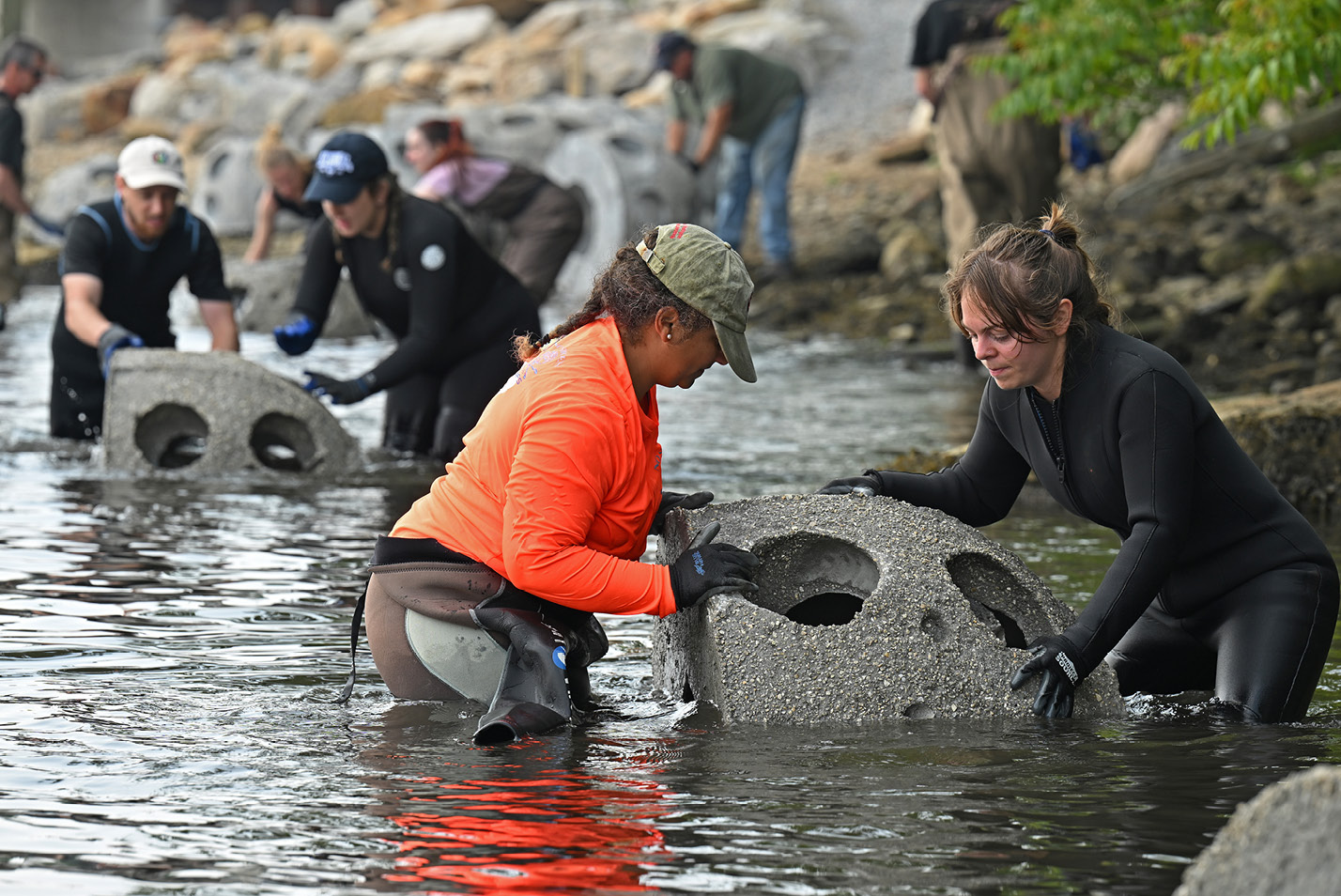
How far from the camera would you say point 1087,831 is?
3926 millimetres

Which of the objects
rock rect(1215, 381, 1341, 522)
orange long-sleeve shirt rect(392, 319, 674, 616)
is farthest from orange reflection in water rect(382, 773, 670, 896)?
rock rect(1215, 381, 1341, 522)

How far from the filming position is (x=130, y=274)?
913 cm

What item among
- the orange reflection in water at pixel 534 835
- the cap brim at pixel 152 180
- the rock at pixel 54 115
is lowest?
the orange reflection in water at pixel 534 835

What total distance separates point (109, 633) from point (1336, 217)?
45.8 feet

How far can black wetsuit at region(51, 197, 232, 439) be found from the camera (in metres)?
8.95

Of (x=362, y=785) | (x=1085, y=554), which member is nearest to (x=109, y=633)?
(x=362, y=785)

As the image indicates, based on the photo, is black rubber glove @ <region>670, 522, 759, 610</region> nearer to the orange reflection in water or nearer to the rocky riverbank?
the orange reflection in water

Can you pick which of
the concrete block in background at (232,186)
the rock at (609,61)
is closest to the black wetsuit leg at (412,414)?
the concrete block in background at (232,186)

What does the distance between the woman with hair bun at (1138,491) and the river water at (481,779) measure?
16cm

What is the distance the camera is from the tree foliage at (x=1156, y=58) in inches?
336

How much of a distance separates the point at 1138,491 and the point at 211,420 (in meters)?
5.85

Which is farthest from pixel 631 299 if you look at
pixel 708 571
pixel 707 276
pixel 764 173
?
pixel 764 173

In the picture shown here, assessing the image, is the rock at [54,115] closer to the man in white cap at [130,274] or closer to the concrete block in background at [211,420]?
the man in white cap at [130,274]

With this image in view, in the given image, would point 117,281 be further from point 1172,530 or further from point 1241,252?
point 1241,252
